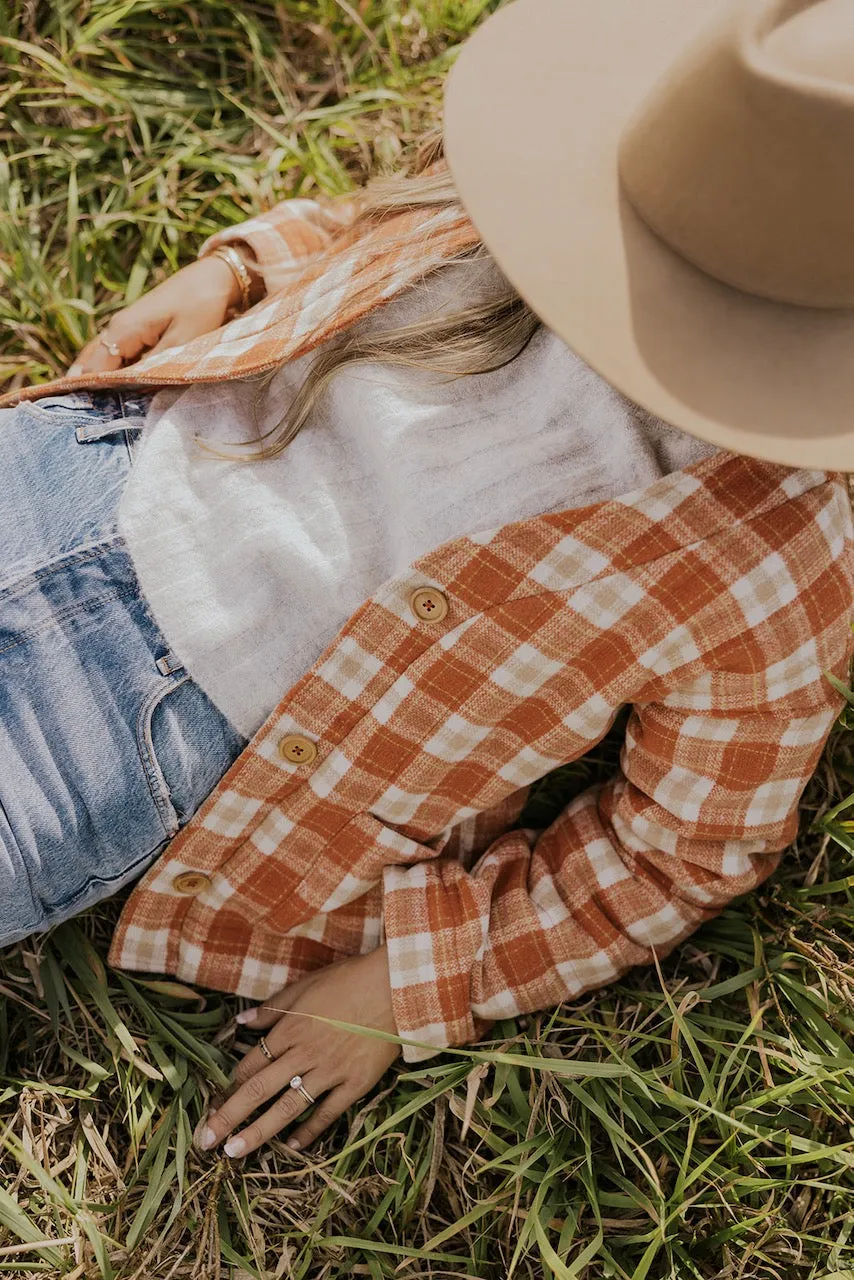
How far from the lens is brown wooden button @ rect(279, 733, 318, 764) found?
1.44 metres

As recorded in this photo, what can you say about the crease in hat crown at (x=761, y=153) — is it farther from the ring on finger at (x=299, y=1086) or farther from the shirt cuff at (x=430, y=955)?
the ring on finger at (x=299, y=1086)

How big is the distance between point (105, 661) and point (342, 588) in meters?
0.35

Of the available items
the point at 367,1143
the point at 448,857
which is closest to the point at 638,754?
the point at 448,857

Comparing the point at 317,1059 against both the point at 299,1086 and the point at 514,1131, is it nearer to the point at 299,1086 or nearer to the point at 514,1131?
the point at 299,1086

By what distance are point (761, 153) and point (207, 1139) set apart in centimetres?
163

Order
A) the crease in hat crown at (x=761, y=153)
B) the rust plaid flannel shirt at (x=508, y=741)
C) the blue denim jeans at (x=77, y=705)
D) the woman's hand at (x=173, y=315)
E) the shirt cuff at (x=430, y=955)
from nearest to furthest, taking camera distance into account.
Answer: the crease in hat crown at (x=761, y=153) → the rust plaid flannel shirt at (x=508, y=741) → the blue denim jeans at (x=77, y=705) → the shirt cuff at (x=430, y=955) → the woman's hand at (x=173, y=315)

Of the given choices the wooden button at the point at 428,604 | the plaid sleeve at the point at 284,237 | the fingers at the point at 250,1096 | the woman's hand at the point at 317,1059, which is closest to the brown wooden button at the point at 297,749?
the wooden button at the point at 428,604

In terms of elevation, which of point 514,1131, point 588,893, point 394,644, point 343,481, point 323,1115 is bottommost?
point 514,1131

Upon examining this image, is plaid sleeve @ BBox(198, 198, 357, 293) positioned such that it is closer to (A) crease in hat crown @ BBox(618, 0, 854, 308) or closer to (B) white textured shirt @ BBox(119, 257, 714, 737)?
(B) white textured shirt @ BBox(119, 257, 714, 737)

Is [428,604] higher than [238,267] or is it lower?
lower

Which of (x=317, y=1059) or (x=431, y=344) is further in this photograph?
(x=317, y=1059)

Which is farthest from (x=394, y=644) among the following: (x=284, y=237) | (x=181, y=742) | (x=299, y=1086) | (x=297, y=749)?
(x=284, y=237)

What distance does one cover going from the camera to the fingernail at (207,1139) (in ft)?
5.51

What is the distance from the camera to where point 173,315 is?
5.89 ft
